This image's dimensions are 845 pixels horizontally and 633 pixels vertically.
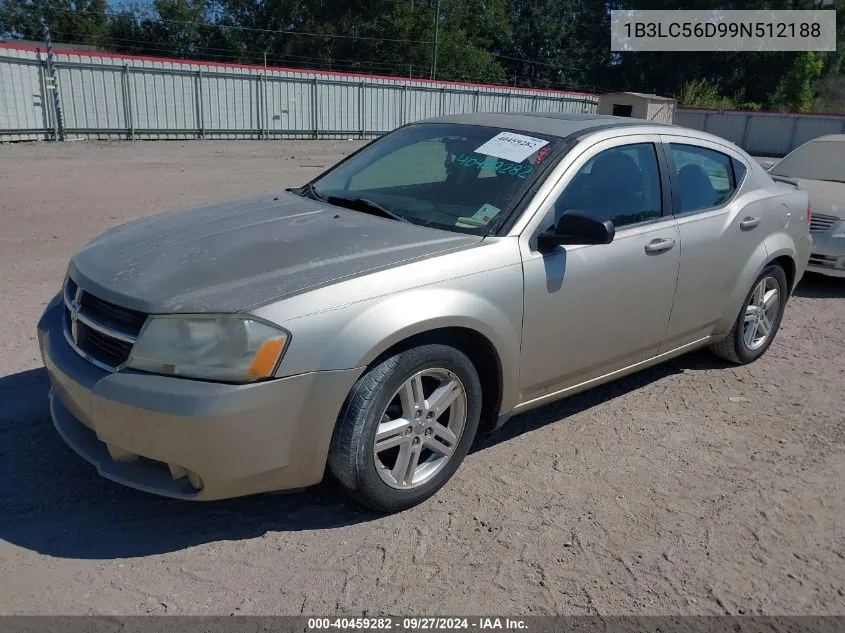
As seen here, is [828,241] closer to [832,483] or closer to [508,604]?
[832,483]

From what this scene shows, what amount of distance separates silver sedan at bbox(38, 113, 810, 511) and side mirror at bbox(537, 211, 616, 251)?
0.04 feet

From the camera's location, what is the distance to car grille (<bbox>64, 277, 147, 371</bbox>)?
9.61ft

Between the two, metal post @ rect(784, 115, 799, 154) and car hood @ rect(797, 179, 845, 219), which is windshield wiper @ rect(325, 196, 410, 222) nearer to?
car hood @ rect(797, 179, 845, 219)

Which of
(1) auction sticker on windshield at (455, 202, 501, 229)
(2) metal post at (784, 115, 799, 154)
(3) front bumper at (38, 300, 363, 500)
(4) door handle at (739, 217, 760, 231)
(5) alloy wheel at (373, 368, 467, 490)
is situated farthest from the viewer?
(2) metal post at (784, 115, 799, 154)

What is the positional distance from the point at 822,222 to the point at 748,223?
347cm

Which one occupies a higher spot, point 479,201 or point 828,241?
point 479,201

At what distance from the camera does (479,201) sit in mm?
3764

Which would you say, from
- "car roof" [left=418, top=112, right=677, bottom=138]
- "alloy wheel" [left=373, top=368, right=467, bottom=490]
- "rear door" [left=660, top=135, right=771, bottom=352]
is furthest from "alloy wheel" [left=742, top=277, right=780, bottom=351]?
"alloy wheel" [left=373, top=368, right=467, bottom=490]

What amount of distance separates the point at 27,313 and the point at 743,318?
5150 mm

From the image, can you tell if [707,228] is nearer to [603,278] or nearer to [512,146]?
[603,278]

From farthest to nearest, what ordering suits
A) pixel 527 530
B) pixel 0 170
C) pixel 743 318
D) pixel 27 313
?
1. pixel 0 170
2. pixel 27 313
3. pixel 743 318
4. pixel 527 530

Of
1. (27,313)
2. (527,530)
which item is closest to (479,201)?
(527,530)

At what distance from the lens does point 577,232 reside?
138 inches

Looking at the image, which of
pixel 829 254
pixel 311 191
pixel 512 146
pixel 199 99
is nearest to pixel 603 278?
pixel 512 146
